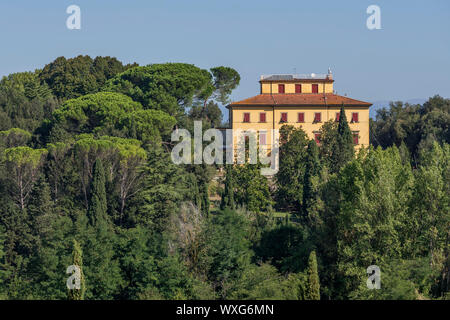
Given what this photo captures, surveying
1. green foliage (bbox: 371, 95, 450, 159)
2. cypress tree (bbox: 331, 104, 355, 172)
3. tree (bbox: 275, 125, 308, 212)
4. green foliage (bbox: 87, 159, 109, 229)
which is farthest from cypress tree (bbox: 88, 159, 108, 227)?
green foliage (bbox: 371, 95, 450, 159)

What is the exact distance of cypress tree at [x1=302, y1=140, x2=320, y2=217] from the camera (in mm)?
43344

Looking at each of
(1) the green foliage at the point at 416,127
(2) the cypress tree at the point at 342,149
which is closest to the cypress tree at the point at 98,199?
(2) the cypress tree at the point at 342,149

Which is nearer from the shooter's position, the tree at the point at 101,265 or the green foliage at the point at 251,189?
Answer: the tree at the point at 101,265

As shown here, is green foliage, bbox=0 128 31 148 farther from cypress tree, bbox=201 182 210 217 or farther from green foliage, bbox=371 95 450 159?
green foliage, bbox=371 95 450 159

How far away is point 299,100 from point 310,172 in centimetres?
1250

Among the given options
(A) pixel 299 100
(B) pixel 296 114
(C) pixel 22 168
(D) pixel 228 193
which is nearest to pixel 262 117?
(B) pixel 296 114

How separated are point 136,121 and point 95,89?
1458cm

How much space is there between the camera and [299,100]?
56906 mm

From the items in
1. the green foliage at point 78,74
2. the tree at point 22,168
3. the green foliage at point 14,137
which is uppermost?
the green foliage at point 78,74

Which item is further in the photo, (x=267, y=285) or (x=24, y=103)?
(x=24, y=103)

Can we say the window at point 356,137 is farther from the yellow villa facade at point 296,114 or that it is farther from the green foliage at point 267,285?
the green foliage at point 267,285

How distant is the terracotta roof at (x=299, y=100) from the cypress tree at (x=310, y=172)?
359 inches

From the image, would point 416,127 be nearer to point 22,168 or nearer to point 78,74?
point 78,74

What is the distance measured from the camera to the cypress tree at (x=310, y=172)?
4334 cm
